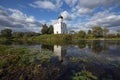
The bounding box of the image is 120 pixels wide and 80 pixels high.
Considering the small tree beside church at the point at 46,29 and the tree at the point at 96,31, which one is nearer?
the small tree beside church at the point at 46,29

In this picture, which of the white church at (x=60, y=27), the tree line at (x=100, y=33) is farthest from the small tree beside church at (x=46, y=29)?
the tree line at (x=100, y=33)

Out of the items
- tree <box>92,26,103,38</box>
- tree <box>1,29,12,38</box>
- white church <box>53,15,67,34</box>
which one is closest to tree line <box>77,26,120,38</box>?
tree <box>92,26,103,38</box>

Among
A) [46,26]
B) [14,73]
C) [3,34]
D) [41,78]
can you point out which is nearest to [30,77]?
[41,78]

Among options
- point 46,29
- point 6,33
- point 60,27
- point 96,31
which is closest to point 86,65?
point 60,27

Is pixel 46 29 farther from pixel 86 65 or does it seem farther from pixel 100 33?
pixel 86 65

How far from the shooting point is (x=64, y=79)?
10.2 m

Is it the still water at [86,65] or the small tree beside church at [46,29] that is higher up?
the small tree beside church at [46,29]

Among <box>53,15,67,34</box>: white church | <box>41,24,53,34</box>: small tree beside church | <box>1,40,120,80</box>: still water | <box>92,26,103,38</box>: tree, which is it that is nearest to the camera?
<box>1,40,120,80</box>: still water

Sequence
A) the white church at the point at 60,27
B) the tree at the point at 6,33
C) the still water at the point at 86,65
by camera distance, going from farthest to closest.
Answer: the tree at the point at 6,33 → the white church at the point at 60,27 → the still water at the point at 86,65

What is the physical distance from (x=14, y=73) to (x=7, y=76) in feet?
3.12

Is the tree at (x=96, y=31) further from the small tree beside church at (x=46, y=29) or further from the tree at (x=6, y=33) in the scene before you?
the tree at (x=6, y=33)

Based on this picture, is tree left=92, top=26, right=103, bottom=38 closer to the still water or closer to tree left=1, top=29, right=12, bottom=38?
tree left=1, top=29, right=12, bottom=38

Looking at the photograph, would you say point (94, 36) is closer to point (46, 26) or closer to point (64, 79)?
point (46, 26)

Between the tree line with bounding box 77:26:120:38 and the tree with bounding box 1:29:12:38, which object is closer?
the tree line with bounding box 77:26:120:38
